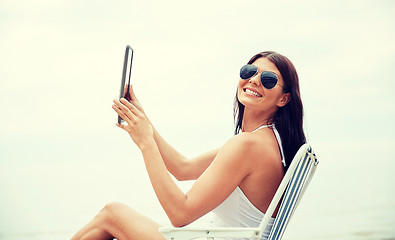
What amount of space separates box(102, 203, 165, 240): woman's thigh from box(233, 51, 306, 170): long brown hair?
614 millimetres

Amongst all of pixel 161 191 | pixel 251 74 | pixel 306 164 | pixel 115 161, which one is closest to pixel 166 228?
pixel 161 191

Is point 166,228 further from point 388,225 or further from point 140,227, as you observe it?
point 388,225

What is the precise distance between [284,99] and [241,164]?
428 mm

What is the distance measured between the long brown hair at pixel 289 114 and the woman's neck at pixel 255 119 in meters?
0.03

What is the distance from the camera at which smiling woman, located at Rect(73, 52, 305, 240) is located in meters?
1.71

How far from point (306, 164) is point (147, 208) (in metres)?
7.04

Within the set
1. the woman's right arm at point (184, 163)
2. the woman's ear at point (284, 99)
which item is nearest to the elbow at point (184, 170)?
the woman's right arm at point (184, 163)

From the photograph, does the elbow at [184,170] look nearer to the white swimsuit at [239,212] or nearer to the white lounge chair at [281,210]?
the white swimsuit at [239,212]

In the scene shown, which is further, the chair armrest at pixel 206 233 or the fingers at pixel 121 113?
the fingers at pixel 121 113

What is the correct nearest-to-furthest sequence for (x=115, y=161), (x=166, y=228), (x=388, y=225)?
1. (x=166, y=228)
2. (x=388, y=225)
3. (x=115, y=161)

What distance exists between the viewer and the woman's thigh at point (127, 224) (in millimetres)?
1794

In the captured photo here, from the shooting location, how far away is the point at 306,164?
184 centimetres

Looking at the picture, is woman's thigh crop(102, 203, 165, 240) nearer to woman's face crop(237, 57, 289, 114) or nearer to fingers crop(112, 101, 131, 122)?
fingers crop(112, 101, 131, 122)

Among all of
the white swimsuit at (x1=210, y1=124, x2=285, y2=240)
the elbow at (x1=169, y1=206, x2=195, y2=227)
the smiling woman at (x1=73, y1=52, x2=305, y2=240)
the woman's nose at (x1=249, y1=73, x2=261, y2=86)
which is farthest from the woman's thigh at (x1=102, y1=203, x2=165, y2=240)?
the woman's nose at (x1=249, y1=73, x2=261, y2=86)
